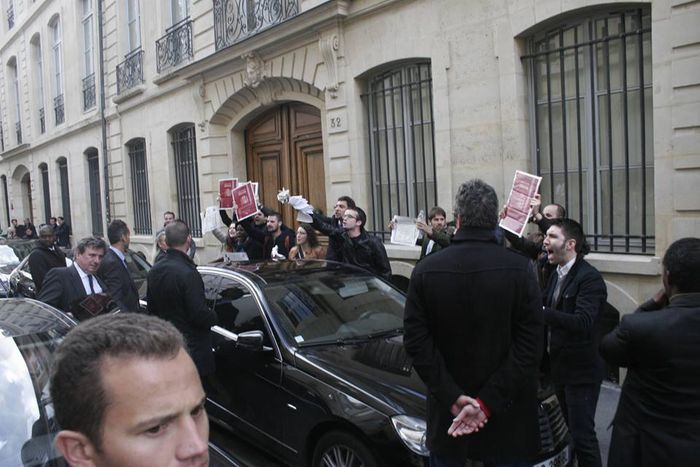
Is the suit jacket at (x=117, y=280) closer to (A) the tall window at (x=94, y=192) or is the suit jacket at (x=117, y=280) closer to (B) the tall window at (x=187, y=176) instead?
(B) the tall window at (x=187, y=176)

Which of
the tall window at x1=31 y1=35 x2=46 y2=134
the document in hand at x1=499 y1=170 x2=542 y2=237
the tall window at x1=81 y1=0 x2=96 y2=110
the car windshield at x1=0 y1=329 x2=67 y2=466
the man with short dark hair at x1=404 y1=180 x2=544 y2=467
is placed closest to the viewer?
the car windshield at x1=0 y1=329 x2=67 y2=466

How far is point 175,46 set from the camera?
13.9 meters

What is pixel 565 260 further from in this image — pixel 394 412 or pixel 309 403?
pixel 309 403

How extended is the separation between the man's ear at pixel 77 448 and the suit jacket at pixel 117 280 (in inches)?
190

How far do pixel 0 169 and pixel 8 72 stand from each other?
17.6 ft

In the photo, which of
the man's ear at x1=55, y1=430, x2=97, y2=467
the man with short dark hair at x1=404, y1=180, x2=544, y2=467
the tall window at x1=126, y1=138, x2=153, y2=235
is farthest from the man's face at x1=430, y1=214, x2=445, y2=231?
the tall window at x1=126, y1=138, x2=153, y2=235

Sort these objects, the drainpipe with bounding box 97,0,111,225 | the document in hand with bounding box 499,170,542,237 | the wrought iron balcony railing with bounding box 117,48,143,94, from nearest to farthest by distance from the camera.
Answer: the document in hand with bounding box 499,170,542,237, the wrought iron balcony railing with bounding box 117,48,143,94, the drainpipe with bounding box 97,0,111,225

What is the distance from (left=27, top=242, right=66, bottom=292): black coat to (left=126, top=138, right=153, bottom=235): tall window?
8.29 m

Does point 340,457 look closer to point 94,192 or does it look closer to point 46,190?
point 94,192

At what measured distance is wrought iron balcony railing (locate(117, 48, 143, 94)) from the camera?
15.6 m

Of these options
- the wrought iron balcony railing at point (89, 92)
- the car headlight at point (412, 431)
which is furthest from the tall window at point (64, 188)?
the car headlight at point (412, 431)

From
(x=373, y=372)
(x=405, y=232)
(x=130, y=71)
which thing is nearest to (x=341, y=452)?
(x=373, y=372)

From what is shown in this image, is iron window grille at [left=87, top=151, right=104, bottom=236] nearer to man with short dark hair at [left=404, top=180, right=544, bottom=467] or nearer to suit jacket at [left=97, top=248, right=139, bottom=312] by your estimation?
suit jacket at [left=97, top=248, right=139, bottom=312]

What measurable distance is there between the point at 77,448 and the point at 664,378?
7.59 feet
